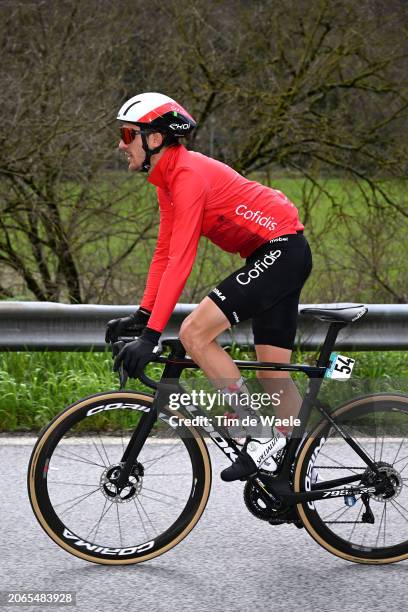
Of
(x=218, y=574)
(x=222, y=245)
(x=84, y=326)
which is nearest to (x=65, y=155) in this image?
(x=84, y=326)

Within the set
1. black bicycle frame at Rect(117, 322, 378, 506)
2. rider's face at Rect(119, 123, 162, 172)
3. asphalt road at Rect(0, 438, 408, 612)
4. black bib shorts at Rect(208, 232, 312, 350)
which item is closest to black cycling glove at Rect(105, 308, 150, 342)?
black bicycle frame at Rect(117, 322, 378, 506)

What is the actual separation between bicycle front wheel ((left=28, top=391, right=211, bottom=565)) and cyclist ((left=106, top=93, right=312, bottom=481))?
210 mm

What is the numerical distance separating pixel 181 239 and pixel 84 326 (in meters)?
2.68

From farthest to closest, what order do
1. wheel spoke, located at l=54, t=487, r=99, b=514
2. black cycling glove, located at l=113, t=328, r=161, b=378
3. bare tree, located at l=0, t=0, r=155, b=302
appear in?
bare tree, located at l=0, t=0, r=155, b=302, wheel spoke, located at l=54, t=487, r=99, b=514, black cycling glove, located at l=113, t=328, r=161, b=378

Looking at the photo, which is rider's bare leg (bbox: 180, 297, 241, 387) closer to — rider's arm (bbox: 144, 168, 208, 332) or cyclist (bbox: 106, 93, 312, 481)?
cyclist (bbox: 106, 93, 312, 481)

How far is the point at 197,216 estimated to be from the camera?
400 cm

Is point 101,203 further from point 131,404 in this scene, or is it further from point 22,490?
point 131,404

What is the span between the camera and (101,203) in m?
9.02

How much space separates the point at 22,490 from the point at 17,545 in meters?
0.73

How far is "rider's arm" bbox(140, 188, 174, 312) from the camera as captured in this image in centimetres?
436

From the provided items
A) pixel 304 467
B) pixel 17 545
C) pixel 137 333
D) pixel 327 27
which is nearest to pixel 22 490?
pixel 17 545

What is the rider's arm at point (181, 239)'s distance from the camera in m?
3.92

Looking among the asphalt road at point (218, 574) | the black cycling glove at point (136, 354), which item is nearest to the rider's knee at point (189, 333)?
the black cycling glove at point (136, 354)

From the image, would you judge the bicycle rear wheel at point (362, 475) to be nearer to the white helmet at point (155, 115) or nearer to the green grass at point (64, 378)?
the white helmet at point (155, 115)
